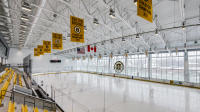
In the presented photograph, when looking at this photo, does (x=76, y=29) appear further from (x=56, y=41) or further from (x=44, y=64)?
(x=44, y=64)

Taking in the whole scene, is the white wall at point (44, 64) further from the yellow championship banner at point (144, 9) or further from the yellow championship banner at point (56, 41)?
the yellow championship banner at point (144, 9)

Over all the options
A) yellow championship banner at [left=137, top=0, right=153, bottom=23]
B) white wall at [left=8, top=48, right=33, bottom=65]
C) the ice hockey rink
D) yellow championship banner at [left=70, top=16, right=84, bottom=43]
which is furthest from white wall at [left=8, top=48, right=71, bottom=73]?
yellow championship banner at [left=137, top=0, right=153, bottom=23]

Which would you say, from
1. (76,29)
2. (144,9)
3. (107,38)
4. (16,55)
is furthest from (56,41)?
(16,55)

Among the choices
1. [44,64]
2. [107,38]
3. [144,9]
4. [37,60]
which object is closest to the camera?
[144,9]

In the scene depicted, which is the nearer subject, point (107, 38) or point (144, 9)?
point (144, 9)

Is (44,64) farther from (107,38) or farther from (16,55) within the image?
(107,38)

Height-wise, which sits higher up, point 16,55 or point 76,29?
point 76,29

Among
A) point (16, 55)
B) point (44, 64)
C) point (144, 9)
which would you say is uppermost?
point (144, 9)

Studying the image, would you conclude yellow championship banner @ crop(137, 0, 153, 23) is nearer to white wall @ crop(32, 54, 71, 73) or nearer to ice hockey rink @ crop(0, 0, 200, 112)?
ice hockey rink @ crop(0, 0, 200, 112)

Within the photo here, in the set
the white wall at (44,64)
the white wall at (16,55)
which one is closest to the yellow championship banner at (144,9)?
the white wall at (44,64)

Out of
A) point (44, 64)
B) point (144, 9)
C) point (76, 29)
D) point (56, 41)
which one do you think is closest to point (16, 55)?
point (44, 64)

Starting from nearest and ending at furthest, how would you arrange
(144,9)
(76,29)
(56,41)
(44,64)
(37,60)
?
(144,9) → (76,29) → (56,41) → (37,60) → (44,64)

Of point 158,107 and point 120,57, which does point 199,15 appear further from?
point 120,57

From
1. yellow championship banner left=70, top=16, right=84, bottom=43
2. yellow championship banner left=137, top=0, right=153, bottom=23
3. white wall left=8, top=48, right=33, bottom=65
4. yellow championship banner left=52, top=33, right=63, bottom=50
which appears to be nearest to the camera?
yellow championship banner left=137, top=0, right=153, bottom=23
